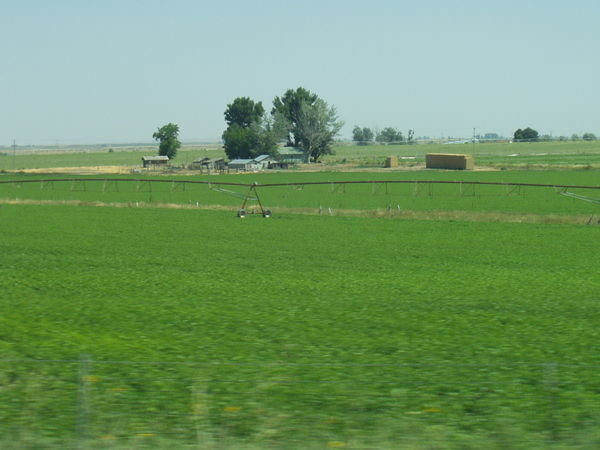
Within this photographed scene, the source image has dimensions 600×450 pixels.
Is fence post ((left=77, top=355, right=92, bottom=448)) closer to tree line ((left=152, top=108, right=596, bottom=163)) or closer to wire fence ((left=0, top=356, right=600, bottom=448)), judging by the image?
wire fence ((left=0, top=356, right=600, bottom=448))

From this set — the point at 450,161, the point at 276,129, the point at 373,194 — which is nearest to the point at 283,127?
the point at 276,129

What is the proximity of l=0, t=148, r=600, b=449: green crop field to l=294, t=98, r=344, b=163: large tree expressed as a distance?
124717mm

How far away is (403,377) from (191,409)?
4.15m

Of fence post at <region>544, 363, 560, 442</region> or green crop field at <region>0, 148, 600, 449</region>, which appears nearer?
fence post at <region>544, 363, 560, 442</region>

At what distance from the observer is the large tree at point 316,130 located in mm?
176625

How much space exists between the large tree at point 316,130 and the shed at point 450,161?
4150 centimetres

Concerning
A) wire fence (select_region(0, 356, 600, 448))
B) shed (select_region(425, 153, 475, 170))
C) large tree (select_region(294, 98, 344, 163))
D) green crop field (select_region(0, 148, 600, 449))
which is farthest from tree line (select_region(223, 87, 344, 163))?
wire fence (select_region(0, 356, 600, 448))

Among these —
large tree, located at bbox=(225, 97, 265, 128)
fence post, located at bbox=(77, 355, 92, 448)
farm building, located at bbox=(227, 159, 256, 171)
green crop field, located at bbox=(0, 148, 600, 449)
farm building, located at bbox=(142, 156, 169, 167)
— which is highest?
large tree, located at bbox=(225, 97, 265, 128)

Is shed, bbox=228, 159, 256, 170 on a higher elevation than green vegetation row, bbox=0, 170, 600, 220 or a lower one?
higher

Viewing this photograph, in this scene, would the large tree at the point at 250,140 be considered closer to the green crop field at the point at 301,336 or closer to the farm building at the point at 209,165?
the farm building at the point at 209,165

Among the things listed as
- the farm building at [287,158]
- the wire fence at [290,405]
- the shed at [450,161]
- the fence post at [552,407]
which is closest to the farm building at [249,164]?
the farm building at [287,158]

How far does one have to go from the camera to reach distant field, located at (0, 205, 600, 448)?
39.0 feet

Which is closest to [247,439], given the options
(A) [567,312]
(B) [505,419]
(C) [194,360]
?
(B) [505,419]

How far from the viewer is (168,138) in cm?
18212
